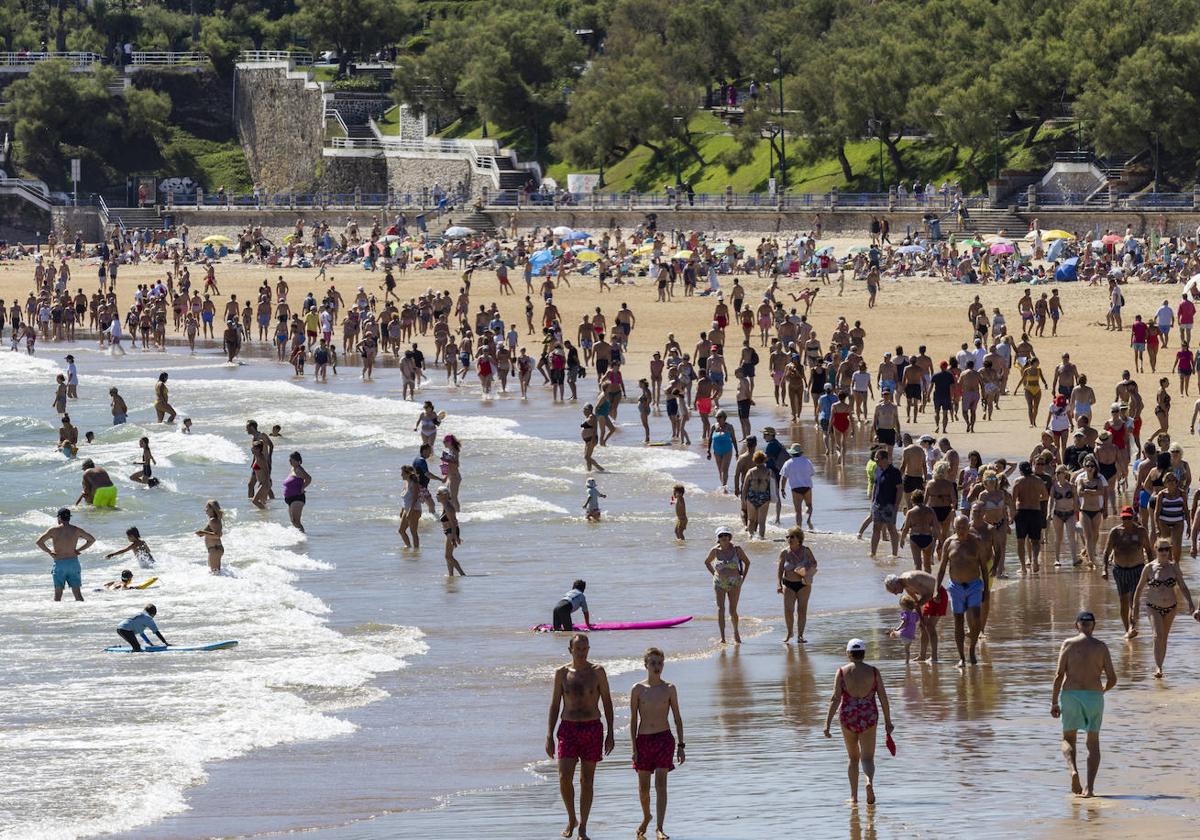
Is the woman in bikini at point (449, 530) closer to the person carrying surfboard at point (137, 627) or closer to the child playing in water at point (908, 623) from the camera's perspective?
the person carrying surfboard at point (137, 627)

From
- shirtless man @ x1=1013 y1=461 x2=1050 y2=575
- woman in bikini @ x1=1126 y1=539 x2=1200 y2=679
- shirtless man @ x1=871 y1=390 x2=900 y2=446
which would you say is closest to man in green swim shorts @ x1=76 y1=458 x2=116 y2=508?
shirtless man @ x1=871 y1=390 x2=900 y2=446

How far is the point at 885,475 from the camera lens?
1789cm

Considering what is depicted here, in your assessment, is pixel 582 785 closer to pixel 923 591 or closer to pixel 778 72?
pixel 923 591

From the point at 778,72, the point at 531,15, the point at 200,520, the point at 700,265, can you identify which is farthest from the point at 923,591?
the point at 531,15

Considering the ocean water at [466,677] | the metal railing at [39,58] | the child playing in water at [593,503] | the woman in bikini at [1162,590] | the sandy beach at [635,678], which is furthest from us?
the metal railing at [39,58]

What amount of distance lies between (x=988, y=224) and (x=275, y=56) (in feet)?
156

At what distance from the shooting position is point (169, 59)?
90.1m

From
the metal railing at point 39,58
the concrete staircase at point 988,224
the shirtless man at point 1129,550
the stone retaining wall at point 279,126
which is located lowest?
the shirtless man at point 1129,550

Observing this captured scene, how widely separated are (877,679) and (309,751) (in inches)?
157

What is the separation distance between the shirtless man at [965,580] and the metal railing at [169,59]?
80.1 meters

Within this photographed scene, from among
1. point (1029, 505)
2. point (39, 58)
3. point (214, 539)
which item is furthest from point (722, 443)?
point (39, 58)

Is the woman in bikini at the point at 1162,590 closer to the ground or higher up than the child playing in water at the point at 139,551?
higher up

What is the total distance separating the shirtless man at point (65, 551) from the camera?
17.5 meters

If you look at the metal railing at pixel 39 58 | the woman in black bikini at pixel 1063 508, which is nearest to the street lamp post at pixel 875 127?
the metal railing at pixel 39 58
